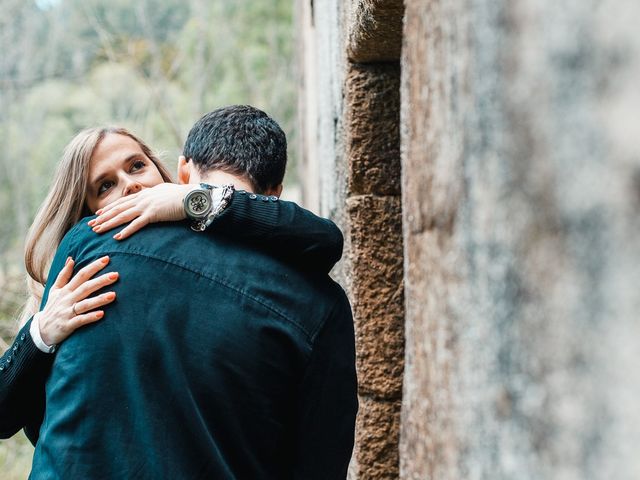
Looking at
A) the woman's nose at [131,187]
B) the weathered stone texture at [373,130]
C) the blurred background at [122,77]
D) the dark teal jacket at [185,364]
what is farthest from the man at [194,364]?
the blurred background at [122,77]

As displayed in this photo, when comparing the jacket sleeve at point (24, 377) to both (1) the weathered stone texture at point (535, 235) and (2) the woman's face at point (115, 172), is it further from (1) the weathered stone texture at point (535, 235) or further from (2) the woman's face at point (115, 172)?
(1) the weathered stone texture at point (535, 235)

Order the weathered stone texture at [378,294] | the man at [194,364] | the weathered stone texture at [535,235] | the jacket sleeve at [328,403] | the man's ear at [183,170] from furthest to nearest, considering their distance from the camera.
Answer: the weathered stone texture at [378,294]
the man's ear at [183,170]
the jacket sleeve at [328,403]
the man at [194,364]
the weathered stone texture at [535,235]

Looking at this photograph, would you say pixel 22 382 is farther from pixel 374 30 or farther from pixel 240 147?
pixel 374 30

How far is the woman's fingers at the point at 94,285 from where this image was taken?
154 cm

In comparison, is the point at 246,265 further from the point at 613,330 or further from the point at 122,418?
the point at 613,330

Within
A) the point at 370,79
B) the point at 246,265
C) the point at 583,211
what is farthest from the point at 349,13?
the point at 583,211

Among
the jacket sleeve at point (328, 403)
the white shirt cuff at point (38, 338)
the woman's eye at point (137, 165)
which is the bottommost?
the jacket sleeve at point (328, 403)

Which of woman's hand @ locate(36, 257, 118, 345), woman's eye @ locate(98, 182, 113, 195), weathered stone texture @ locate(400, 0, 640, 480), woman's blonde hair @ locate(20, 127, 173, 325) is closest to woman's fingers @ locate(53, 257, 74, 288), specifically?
woman's hand @ locate(36, 257, 118, 345)

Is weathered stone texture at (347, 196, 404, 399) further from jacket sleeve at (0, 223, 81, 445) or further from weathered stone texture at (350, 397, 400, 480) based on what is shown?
jacket sleeve at (0, 223, 81, 445)

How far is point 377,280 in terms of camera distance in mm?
2146

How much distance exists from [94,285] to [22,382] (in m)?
0.39

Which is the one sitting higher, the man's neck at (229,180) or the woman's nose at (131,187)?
the man's neck at (229,180)

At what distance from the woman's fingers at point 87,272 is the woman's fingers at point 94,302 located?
55mm

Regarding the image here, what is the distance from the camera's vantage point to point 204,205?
62.2 inches
